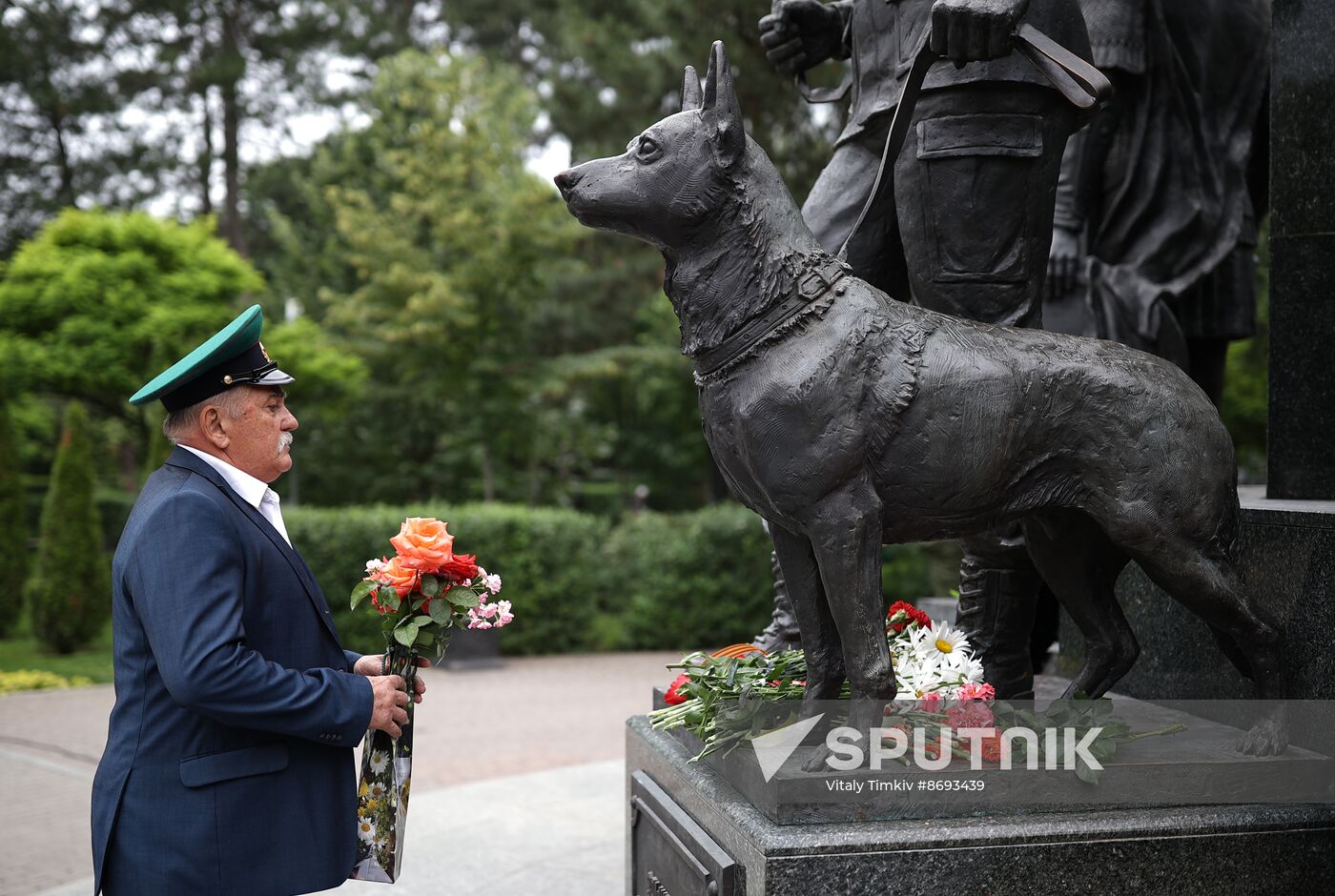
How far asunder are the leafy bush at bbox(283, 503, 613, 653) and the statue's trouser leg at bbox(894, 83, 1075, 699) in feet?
32.8

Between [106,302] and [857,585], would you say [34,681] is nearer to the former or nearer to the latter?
[106,302]

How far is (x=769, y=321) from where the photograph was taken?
3.02m

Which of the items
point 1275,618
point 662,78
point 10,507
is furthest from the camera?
point 662,78

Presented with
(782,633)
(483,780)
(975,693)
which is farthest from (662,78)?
(975,693)

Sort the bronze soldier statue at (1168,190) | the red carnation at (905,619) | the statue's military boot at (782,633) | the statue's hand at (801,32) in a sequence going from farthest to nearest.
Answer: the bronze soldier statue at (1168,190) → the statue's military boot at (782,633) → the statue's hand at (801,32) → the red carnation at (905,619)

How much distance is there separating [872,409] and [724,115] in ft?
2.61

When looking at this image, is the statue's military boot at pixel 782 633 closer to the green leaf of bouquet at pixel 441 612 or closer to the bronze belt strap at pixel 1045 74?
the bronze belt strap at pixel 1045 74

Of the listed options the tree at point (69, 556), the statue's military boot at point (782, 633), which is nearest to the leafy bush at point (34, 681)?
the tree at point (69, 556)

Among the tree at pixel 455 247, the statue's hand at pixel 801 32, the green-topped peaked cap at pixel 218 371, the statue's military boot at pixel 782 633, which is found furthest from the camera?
the tree at pixel 455 247

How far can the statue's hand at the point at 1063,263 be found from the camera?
19.4 feet

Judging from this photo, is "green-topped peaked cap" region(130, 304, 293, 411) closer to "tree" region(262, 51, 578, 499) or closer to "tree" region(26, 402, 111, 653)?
"tree" region(26, 402, 111, 653)

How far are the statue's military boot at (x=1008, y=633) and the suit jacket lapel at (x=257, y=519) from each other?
2151 millimetres

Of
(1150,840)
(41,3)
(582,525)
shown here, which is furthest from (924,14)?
(41,3)

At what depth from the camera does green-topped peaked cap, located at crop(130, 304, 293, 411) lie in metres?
2.60
